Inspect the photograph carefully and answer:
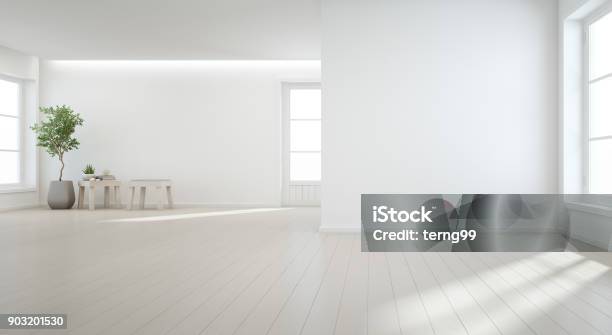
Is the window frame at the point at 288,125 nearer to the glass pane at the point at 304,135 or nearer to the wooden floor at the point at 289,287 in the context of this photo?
the glass pane at the point at 304,135

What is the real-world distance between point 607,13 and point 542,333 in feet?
12.8

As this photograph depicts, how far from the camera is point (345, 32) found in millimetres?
6352

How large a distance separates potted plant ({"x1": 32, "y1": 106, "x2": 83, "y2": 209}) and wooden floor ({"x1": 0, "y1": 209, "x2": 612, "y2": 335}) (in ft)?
13.1

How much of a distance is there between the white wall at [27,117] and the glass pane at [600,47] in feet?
28.2

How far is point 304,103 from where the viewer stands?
419 inches

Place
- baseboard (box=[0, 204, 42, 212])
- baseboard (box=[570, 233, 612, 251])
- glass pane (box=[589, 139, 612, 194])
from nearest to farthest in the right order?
baseboard (box=[570, 233, 612, 251]) < glass pane (box=[589, 139, 612, 194]) < baseboard (box=[0, 204, 42, 212])

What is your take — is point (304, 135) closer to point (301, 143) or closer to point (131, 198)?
point (301, 143)

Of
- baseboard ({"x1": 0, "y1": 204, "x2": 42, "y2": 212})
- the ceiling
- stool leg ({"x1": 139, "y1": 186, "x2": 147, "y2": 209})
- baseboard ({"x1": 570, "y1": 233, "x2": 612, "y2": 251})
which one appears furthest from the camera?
stool leg ({"x1": 139, "y1": 186, "x2": 147, "y2": 209})

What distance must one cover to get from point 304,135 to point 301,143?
0.15 m

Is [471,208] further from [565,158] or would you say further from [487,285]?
[487,285]

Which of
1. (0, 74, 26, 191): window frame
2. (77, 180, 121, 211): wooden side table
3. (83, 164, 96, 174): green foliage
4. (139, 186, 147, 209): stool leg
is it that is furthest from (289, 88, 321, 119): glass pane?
(0, 74, 26, 191): window frame

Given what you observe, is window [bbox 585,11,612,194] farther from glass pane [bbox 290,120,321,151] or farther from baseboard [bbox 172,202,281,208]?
baseboard [bbox 172,202,281,208]

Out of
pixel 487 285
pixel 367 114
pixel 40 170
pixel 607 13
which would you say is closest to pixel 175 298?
pixel 487 285

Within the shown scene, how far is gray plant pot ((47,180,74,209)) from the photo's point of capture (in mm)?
9836
